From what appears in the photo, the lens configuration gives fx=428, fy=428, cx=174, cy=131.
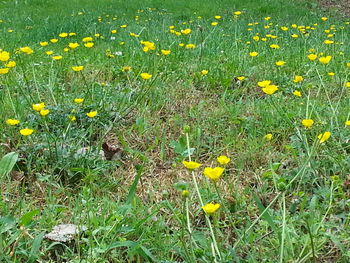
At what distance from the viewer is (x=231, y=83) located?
125 inches

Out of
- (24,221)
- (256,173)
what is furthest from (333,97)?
(24,221)

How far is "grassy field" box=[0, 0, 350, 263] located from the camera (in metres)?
1.42

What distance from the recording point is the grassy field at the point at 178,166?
1.42 m

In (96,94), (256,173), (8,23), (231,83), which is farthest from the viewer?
(8,23)

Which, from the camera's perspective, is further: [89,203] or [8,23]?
[8,23]

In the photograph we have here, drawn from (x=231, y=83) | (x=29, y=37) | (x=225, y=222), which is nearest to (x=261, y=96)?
(x=231, y=83)

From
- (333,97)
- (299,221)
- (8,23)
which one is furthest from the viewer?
(8,23)

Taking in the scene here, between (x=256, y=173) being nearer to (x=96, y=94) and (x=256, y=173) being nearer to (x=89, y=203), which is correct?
(x=89, y=203)

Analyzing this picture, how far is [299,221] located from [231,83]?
176 centimetres

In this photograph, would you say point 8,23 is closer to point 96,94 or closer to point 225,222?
point 96,94

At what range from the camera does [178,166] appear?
2.09 m

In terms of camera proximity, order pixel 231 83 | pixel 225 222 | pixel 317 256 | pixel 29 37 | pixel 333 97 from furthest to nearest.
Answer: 1. pixel 29 37
2. pixel 231 83
3. pixel 333 97
4. pixel 225 222
5. pixel 317 256

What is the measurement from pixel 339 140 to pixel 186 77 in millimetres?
1415

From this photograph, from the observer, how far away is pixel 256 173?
6.49ft
